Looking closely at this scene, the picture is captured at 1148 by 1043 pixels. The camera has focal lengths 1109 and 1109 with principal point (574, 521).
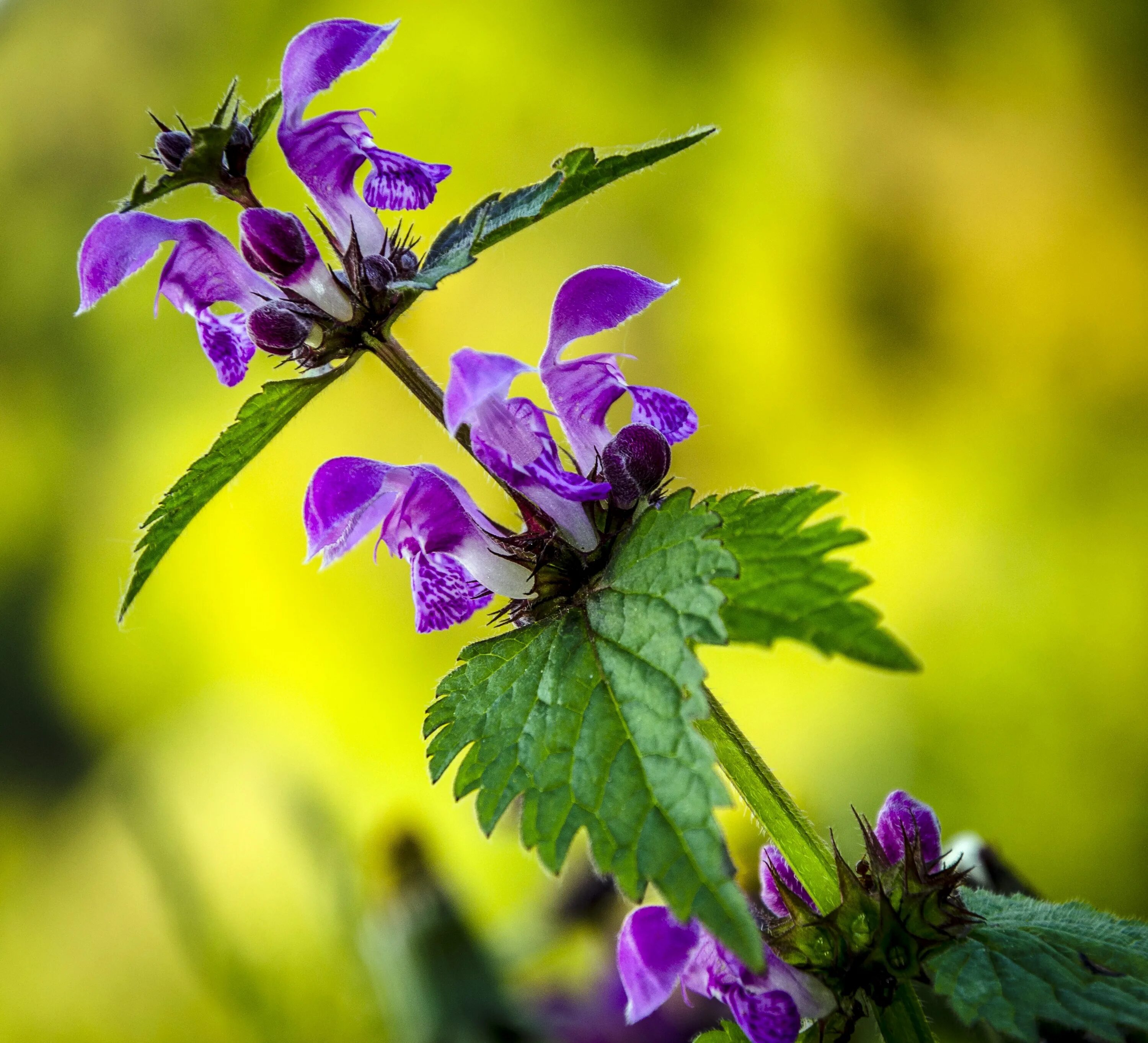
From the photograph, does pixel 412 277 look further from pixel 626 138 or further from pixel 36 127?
pixel 36 127

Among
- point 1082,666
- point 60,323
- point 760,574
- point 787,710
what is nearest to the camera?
point 760,574

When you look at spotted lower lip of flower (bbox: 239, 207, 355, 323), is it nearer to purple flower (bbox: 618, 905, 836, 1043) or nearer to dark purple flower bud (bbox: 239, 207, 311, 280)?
dark purple flower bud (bbox: 239, 207, 311, 280)

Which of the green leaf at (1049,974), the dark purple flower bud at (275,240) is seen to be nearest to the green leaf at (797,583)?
the green leaf at (1049,974)

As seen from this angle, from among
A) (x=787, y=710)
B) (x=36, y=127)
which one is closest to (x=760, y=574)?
(x=787, y=710)

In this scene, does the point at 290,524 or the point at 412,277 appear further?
the point at 290,524

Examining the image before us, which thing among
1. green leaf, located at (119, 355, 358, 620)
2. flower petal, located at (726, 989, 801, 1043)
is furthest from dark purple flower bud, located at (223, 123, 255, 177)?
flower petal, located at (726, 989, 801, 1043)

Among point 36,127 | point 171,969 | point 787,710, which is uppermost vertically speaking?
point 36,127

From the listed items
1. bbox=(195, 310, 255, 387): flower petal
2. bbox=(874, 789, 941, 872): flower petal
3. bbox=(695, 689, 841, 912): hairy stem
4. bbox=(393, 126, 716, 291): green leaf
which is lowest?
bbox=(874, 789, 941, 872): flower petal

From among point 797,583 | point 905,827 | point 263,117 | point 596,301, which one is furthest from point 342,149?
point 905,827
